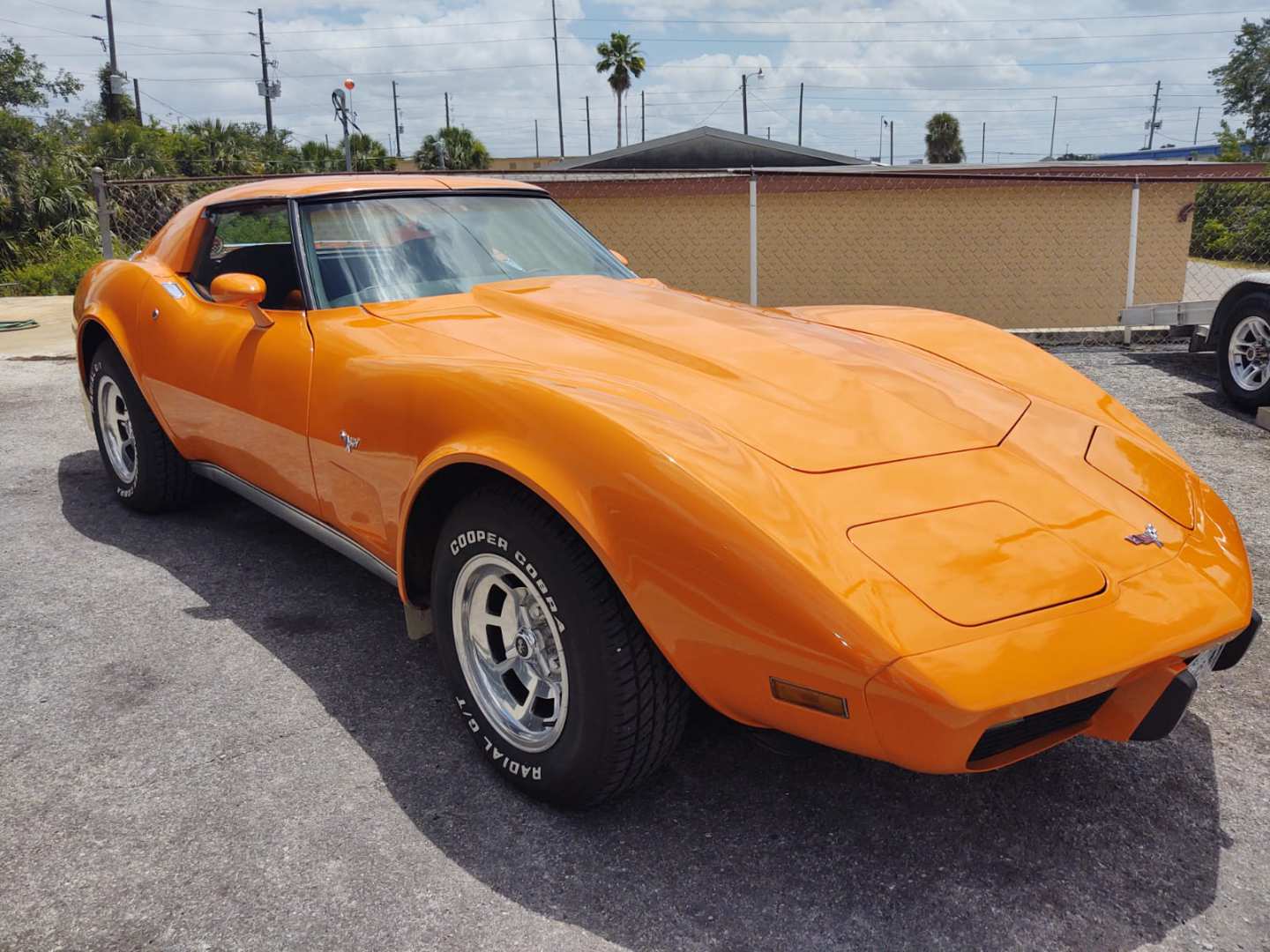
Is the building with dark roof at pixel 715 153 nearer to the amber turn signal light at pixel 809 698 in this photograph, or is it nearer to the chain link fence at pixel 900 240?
the chain link fence at pixel 900 240

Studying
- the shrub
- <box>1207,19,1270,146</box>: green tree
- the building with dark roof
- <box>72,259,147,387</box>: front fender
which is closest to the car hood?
<box>72,259,147,387</box>: front fender


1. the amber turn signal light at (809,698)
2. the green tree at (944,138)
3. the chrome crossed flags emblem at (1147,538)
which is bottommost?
the amber turn signal light at (809,698)

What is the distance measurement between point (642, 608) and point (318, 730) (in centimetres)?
120

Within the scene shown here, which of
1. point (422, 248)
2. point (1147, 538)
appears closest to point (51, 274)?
point (422, 248)

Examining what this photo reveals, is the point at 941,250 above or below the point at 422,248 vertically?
below

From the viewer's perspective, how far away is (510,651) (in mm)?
2262

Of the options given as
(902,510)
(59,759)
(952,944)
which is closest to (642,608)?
(902,510)

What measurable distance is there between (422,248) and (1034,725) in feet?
7.63

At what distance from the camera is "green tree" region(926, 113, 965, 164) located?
5888 cm

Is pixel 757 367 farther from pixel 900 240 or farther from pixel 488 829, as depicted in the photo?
pixel 900 240

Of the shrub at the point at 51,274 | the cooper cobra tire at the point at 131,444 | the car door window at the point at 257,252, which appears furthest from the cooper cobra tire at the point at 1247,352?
the shrub at the point at 51,274

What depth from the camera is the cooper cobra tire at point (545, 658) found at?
1.94m

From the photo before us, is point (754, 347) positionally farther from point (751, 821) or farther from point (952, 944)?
point (952, 944)

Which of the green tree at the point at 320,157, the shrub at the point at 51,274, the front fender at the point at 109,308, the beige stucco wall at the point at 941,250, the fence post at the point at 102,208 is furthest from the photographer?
the green tree at the point at 320,157
